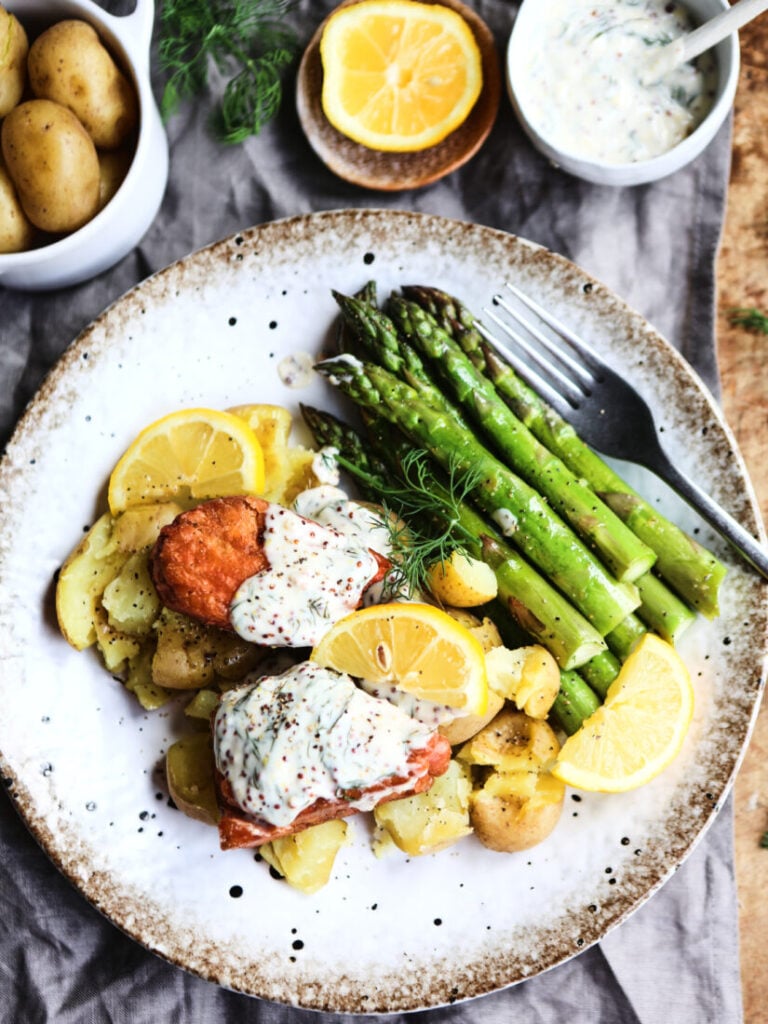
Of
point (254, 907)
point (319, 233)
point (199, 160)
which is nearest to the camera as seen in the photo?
point (254, 907)

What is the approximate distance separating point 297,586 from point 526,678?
0.83 metres

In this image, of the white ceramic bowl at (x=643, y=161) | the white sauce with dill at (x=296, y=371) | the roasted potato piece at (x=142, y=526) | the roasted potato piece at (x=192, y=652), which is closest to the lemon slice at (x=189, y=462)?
the roasted potato piece at (x=142, y=526)

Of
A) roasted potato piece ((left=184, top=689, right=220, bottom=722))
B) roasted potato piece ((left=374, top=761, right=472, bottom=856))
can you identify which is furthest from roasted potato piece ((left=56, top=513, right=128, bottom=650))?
roasted potato piece ((left=374, top=761, right=472, bottom=856))

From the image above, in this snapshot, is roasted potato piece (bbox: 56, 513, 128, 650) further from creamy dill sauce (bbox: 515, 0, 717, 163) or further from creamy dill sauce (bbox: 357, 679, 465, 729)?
creamy dill sauce (bbox: 515, 0, 717, 163)

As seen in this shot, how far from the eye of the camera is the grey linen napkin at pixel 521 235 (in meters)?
3.55

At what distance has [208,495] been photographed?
334 cm

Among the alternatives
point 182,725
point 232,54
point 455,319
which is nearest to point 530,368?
point 455,319

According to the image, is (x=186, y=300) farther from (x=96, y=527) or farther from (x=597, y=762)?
(x=597, y=762)

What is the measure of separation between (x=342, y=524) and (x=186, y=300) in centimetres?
109

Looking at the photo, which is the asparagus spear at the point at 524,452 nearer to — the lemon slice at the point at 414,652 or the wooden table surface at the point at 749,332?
the lemon slice at the point at 414,652

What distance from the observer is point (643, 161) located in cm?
349

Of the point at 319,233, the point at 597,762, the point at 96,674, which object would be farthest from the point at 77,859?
the point at 319,233

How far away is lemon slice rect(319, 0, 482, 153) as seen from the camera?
358 centimetres

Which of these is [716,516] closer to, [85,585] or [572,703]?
[572,703]
